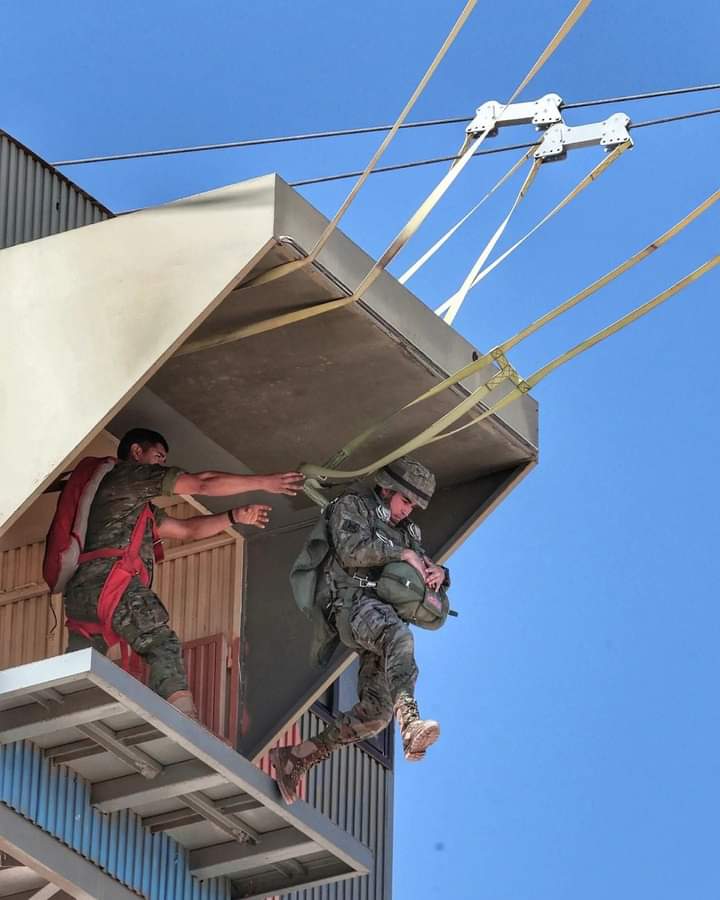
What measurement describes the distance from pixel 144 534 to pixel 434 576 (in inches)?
84.7

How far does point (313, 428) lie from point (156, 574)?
1.98 m

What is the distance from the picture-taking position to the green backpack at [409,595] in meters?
20.2

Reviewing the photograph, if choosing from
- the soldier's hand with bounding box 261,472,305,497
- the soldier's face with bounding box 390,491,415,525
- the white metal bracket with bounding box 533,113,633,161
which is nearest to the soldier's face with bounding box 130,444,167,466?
the soldier's hand with bounding box 261,472,305,497

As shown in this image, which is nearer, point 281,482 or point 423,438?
point 281,482

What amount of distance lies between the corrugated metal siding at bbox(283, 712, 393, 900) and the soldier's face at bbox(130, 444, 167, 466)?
21.4ft

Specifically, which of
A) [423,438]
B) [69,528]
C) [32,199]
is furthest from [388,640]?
[32,199]

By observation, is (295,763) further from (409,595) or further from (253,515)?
(253,515)

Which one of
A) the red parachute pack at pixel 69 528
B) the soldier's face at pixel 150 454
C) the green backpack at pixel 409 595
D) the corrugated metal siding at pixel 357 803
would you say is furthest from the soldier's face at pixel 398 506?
the corrugated metal siding at pixel 357 803

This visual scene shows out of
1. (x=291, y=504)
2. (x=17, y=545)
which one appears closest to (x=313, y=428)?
(x=291, y=504)

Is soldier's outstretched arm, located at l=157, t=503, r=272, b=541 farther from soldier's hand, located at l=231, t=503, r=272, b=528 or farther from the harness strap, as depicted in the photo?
the harness strap

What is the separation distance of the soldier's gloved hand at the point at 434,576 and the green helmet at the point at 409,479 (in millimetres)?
537

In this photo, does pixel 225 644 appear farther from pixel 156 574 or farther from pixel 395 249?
pixel 395 249

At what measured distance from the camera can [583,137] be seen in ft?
71.6

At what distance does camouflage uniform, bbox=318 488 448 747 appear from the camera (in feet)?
65.9
